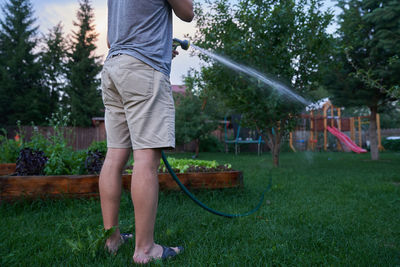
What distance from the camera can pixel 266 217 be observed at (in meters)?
2.19

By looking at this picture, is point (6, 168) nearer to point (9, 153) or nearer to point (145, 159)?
point (9, 153)

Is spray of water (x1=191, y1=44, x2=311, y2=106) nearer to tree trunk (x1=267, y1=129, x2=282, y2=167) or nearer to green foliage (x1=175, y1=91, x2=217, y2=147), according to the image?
tree trunk (x1=267, y1=129, x2=282, y2=167)

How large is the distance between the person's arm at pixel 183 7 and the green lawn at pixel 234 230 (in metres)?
1.25

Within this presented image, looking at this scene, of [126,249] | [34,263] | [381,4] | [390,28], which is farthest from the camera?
[381,4]

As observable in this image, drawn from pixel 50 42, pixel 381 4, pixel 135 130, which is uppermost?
pixel 50 42

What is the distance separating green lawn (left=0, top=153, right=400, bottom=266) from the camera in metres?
1.41

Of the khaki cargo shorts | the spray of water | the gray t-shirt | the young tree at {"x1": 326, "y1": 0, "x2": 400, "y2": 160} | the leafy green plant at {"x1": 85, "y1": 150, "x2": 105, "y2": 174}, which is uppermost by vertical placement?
the young tree at {"x1": 326, "y1": 0, "x2": 400, "y2": 160}

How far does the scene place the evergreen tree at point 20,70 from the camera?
18578mm

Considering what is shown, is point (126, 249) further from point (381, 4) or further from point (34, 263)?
point (381, 4)

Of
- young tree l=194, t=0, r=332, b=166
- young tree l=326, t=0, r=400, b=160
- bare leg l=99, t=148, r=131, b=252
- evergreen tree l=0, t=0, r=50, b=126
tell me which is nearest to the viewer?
bare leg l=99, t=148, r=131, b=252

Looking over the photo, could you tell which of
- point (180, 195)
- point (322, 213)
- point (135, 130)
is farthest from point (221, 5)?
point (135, 130)

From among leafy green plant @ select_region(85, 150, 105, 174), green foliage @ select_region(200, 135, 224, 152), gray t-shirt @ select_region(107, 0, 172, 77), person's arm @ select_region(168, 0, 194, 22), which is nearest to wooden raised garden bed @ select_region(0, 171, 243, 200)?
leafy green plant @ select_region(85, 150, 105, 174)

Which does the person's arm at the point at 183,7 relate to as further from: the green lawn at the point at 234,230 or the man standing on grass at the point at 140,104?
the green lawn at the point at 234,230

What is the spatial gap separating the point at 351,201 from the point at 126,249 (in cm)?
230
